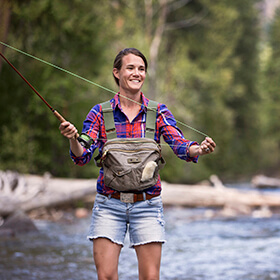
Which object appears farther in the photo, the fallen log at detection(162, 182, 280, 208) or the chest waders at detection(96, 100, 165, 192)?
the fallen log at detection(162, 182, 280, 208)

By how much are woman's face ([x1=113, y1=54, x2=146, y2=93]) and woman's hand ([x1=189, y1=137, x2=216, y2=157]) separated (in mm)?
548

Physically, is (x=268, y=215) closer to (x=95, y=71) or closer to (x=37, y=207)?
(x=37, y=207)

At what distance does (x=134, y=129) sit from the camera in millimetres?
3467

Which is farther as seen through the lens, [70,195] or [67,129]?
[70,195]

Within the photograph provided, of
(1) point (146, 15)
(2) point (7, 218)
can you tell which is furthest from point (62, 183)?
(1) point (146, 15)

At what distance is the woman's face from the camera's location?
3.48 meters

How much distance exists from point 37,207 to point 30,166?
3.68 meters

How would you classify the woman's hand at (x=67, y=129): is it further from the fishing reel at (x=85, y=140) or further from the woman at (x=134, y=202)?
the fishing reel at (x=85, y=140)

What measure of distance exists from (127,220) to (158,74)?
2433cm

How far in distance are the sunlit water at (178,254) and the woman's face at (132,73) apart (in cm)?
337

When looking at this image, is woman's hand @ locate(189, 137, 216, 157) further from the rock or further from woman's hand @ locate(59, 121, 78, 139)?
the rock

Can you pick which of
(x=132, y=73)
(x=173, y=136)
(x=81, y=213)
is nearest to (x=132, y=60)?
(x=132, y=73)

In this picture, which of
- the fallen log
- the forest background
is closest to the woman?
the forest background

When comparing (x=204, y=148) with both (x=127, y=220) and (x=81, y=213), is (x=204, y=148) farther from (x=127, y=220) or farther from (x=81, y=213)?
(x=81, y=213)
